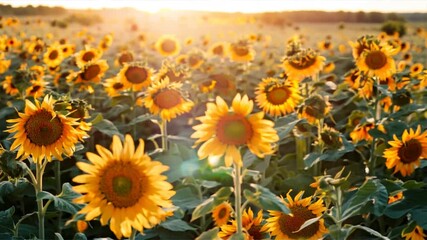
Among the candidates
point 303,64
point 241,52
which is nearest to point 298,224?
point 303,64

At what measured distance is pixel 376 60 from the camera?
177 inches

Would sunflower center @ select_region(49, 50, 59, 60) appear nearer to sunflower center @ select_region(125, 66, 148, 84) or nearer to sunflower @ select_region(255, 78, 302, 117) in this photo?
sunflower center @ select_region(125, 66, 148, 84)

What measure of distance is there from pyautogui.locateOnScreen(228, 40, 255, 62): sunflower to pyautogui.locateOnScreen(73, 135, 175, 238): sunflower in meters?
5.23

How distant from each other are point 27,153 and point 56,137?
15 centimetres

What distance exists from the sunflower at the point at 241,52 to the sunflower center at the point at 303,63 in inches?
93.0

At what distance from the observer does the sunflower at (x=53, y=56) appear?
7.68 m

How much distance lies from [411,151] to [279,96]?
1.17 meters

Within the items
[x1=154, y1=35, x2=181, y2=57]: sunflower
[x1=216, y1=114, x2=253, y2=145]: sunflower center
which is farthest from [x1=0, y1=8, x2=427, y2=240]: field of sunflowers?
[x1=154, y1=35, x2=181, y2=57]: sunflower

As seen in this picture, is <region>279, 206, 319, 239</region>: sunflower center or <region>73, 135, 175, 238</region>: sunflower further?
<region>279, 206, 319, 239</region>: sunflower center

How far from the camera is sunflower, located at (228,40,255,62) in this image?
7.32 m

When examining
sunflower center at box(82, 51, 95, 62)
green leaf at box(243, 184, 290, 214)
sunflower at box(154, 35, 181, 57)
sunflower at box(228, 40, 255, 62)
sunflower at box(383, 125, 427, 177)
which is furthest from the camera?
sunflower at box(154, 35, 181, 57)

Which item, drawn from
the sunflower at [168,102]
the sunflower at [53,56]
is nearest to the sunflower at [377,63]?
the sunflower at [168,102]

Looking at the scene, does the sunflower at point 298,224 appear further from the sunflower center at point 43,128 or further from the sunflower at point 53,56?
the sunflower at point 53,56

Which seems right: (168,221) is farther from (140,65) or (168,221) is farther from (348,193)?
(140,65)
